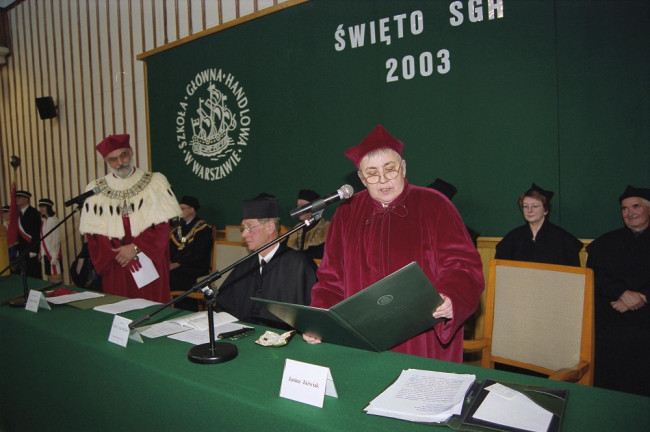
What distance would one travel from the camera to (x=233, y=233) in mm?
5258

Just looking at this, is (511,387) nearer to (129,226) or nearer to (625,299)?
(625,299)

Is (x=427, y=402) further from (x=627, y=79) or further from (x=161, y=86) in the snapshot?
(x=161, y=86)

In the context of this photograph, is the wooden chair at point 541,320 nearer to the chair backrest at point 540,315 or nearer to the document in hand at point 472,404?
the chair backrest at point 540,315

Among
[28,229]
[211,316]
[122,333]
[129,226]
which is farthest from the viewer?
[28,229]

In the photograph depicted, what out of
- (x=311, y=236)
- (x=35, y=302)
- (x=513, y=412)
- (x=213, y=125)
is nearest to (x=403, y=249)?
(x=513, y=412)

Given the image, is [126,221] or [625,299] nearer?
[625,299]

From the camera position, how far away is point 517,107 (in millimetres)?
3725

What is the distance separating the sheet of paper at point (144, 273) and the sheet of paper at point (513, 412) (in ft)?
8.90

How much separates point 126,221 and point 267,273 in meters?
1.40

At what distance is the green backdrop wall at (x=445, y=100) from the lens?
11.1 ft

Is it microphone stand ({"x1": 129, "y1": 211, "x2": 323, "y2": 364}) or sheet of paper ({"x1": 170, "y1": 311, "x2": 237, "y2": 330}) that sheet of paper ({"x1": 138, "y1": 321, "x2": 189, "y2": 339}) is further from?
microphone stand ({"x1": 129, "y1": 211, "x2": 323, "y2": 364})

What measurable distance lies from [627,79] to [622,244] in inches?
46.5

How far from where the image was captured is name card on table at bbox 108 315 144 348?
181 centimetres

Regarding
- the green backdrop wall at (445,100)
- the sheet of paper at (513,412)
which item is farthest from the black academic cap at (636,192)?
the sheet of paper at (513,412)
